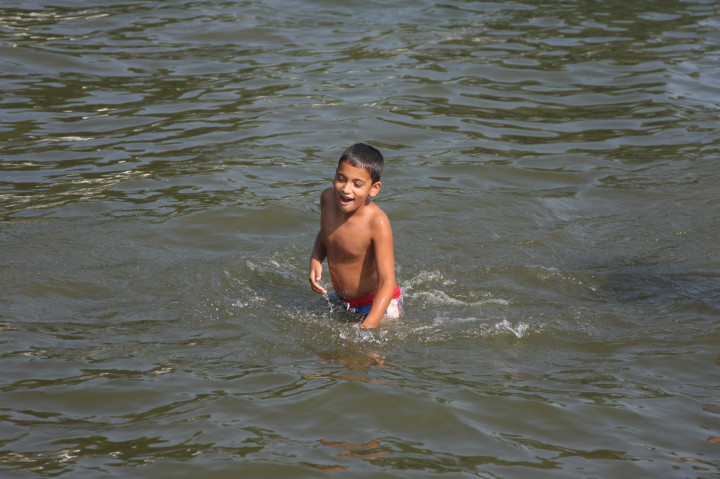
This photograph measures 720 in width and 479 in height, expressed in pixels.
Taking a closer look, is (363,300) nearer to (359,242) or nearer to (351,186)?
(359,242)

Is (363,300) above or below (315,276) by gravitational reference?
below

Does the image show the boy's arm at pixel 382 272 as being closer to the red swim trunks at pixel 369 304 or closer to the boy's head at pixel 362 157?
the red swim trunks at pixel 369 304

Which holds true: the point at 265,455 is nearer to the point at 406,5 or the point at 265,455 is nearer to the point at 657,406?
the point at 657,406

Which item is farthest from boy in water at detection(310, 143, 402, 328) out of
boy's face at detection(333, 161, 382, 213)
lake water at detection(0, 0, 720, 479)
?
lake water at detection(0, 0, 720, 479)

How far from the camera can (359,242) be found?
19.2 ft

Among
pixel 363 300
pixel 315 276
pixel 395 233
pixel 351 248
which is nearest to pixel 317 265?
pixel 315 276

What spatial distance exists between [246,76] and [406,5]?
4.34 meters

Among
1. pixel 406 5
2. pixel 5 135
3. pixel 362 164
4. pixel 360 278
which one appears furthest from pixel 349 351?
pixel 406 5

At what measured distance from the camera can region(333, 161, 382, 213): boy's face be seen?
546 centimetres

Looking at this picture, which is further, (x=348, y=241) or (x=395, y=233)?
(x=395, y=233)

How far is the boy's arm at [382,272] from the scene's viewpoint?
561 centimetres

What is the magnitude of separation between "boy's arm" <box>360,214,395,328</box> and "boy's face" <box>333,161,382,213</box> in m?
0.24

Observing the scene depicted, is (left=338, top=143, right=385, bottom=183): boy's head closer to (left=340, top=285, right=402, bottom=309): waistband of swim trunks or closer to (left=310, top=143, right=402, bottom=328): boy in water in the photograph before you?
(left=310, top=143, right=402, bottom=328): boy in water

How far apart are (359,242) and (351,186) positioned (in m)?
0.49
